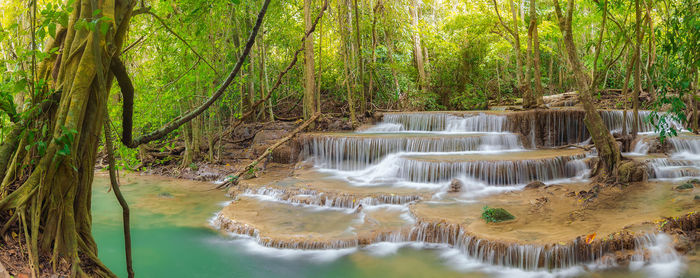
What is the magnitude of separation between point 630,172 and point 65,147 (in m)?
8.09

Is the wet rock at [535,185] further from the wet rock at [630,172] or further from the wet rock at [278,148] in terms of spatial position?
the wet rock at [278,148]

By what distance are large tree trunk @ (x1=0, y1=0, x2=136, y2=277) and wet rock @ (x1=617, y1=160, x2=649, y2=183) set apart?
304 inches

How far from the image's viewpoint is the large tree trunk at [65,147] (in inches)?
98.8

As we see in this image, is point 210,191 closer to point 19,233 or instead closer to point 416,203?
point 416,203

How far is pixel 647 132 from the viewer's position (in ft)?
40.7

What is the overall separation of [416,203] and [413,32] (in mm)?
10171

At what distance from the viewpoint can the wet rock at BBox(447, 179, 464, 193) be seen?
27.2 ft

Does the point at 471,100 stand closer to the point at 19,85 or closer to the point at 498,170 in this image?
the point at 498,170

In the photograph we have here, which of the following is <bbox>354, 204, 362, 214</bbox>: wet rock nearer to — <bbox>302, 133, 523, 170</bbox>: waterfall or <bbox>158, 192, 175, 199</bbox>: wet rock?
<bbox>302, 133, 523, 170</bbox>: waterfall

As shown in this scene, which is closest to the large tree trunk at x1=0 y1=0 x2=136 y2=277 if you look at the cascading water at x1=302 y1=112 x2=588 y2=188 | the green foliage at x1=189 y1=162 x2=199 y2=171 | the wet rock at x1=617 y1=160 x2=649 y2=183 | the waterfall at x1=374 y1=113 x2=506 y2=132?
the cascading water at x1=302 y1=112 x2=588 y2=188

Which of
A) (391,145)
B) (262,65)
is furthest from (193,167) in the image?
(391,145)

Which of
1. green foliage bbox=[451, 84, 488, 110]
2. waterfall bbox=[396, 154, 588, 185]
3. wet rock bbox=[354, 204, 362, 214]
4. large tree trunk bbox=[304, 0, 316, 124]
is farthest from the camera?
green foliage bbox=[451, 84, 488, 110]

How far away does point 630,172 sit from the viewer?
7680mm

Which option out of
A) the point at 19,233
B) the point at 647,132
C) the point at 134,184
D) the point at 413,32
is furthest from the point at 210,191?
the point at 647,132
